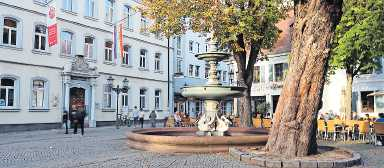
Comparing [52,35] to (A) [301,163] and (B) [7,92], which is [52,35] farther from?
(A) [301,163]

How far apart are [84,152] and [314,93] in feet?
21.2

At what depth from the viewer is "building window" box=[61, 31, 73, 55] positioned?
2804 centimetres

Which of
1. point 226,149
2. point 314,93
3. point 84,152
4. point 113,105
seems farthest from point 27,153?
point 113,105

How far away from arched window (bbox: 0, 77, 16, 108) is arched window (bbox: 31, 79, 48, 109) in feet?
4.64

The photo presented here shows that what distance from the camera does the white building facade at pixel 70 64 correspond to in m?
24.4

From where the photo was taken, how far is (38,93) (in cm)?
2620

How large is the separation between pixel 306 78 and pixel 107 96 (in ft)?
80.4

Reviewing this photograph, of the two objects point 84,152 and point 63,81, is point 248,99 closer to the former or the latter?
point 84,152

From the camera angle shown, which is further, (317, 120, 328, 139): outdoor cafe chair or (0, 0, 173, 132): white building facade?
(0, 0, 173, 132): white building facade

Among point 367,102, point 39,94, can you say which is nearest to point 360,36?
point 367,102

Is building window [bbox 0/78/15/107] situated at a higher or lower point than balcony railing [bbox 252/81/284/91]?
lower

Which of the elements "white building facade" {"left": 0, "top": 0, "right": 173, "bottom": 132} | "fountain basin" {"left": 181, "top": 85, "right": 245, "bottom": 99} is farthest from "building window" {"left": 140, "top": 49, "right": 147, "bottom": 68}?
"fountain basin" {"left": 181, "top": 85, "right": 245, "bottom": 99}

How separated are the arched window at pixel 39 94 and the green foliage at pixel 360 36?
57.1 feet

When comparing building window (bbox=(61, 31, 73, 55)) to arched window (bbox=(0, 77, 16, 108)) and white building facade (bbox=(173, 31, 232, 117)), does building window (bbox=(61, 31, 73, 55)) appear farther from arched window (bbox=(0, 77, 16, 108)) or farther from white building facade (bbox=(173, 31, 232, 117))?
white building facade (bbox=(173, 31, 232, 117))
